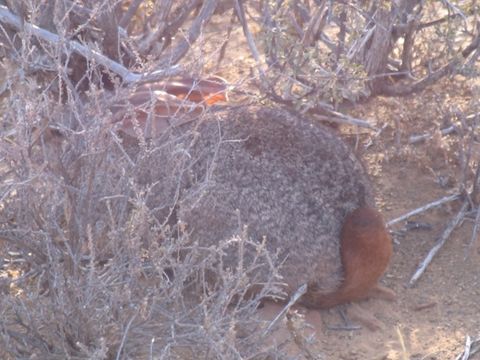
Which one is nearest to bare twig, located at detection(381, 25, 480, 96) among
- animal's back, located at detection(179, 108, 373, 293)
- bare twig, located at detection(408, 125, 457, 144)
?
bare twig, located at detection(408, 125, 457, 144)

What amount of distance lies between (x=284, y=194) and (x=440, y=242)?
97 cm

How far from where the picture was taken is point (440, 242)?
14.0 feet

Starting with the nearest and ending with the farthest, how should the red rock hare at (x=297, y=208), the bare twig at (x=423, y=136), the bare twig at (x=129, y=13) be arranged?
the red rock hare at (x=297, y=208) < the bare twig at (x=129, y=13) < the bare twig at (x=423, y=136)

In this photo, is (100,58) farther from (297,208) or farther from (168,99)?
(297,208)

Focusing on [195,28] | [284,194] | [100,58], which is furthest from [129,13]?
[284,194]

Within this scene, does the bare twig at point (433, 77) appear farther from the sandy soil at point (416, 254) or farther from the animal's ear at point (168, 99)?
the animal's ear at point (168, 99)

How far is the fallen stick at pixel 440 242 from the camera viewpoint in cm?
408

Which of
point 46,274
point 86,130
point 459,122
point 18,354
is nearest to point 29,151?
point 86,130

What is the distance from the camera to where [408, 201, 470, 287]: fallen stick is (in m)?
4.08

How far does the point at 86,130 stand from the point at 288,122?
3.78 feet

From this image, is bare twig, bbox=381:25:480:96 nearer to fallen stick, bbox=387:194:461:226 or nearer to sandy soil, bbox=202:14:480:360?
sandy soil, bbox=202:14:480:360

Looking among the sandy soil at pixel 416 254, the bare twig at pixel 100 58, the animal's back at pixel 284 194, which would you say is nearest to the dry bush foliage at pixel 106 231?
the bare twig at pixel 100 58

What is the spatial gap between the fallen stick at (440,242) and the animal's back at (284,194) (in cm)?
47

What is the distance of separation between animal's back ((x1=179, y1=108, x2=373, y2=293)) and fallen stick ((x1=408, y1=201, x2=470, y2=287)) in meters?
0.47
